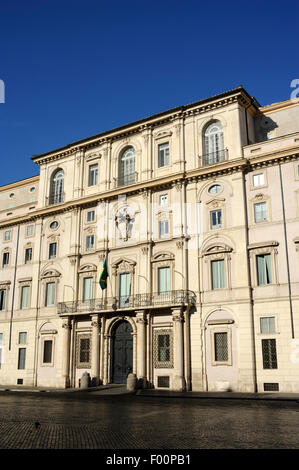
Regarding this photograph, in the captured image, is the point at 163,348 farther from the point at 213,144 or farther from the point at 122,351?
the point at 213,144

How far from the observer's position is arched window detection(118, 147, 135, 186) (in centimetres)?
3766

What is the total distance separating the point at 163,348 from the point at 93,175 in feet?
55.6

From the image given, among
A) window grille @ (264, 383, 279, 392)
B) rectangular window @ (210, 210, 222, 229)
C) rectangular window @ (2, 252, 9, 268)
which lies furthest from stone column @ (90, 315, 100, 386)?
rectangular window @ (2, 252, 9, 268)

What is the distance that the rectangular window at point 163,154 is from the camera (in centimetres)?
3616

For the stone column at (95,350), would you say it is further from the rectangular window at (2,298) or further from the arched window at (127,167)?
the arched window at (127,167)

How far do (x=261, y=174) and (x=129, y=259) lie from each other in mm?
11844

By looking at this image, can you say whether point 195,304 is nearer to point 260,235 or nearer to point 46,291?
point 260,235

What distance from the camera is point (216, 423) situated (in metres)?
15.2

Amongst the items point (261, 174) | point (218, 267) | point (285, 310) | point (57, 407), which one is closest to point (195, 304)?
point (218, 267)

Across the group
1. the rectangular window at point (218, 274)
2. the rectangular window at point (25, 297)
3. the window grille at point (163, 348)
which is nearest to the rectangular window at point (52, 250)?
the rectangular window at point (25, 297)

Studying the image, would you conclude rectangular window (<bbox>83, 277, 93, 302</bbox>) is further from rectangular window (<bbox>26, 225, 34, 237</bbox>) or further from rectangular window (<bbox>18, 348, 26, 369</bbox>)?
rectangular window (<bbox>26, 225, 34, 237</bbox>)

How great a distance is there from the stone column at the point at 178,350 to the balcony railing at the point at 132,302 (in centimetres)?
94

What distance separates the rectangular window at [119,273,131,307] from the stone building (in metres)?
0.11

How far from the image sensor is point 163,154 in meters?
36.4
